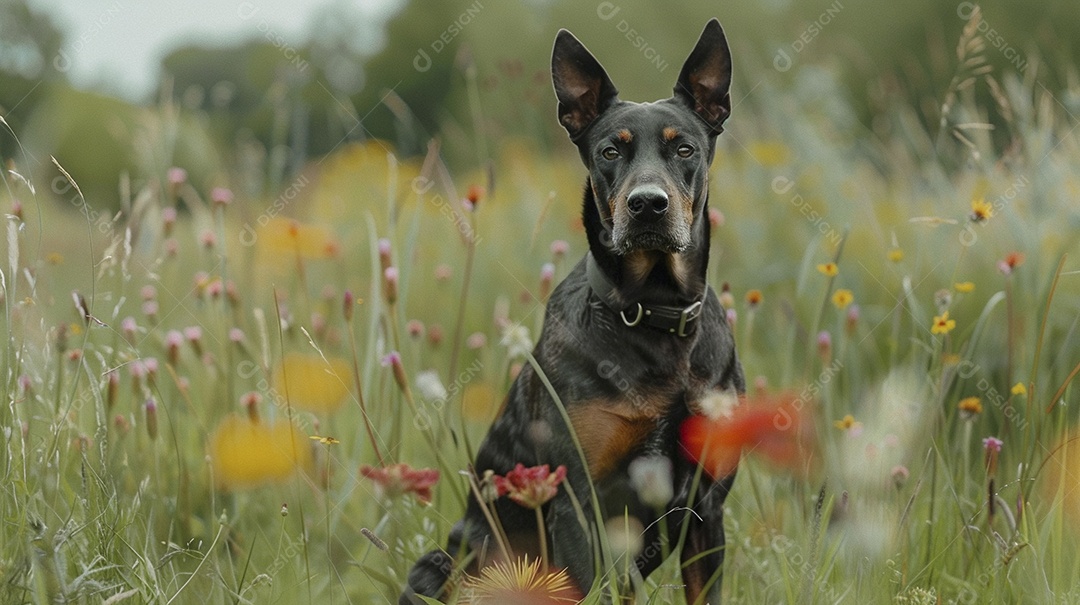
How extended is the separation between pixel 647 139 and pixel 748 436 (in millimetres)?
1007

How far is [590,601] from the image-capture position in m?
2.37

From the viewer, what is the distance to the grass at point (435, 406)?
2514mm

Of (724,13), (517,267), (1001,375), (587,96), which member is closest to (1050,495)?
(1001,375)

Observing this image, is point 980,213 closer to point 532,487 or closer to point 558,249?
point 558,249

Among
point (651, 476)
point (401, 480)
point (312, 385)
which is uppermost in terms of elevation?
point (401, 480)

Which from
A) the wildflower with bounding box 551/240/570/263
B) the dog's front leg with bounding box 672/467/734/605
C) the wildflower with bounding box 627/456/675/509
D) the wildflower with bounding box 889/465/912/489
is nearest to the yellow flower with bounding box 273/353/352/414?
the wildflower with bounding box 551/240/570/263

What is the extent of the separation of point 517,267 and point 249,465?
3.04 metres

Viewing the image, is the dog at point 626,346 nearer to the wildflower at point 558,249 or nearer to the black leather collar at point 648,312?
the black leather collar at point 648,312

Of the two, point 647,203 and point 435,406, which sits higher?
point 647,203

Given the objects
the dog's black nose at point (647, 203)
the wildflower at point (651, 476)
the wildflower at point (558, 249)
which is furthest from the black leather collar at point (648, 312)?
the wildflower at point (558, 249)

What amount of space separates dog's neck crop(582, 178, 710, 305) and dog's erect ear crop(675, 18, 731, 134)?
35cm

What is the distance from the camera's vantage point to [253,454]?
3076 millimetres

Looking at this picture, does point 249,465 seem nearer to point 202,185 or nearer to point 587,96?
point 587,96

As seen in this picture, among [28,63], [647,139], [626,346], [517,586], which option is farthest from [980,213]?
[28,63]
